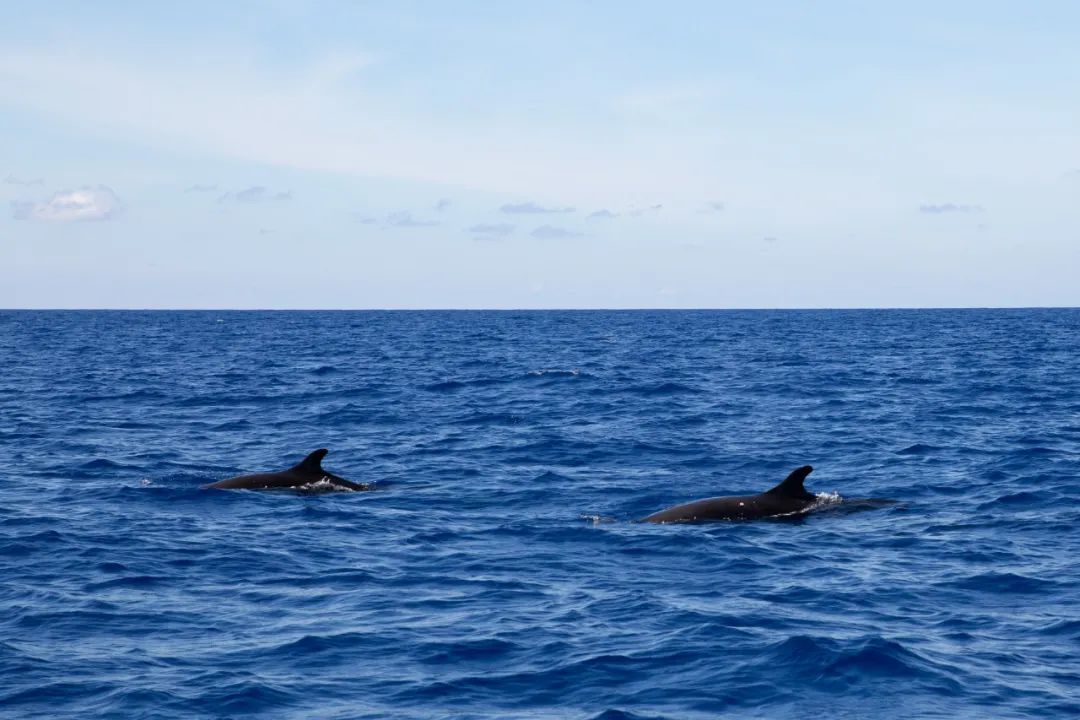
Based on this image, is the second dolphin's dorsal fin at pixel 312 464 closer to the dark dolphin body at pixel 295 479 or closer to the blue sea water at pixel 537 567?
the dark dolphin body at pixel 295 479

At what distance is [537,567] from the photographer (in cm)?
1712

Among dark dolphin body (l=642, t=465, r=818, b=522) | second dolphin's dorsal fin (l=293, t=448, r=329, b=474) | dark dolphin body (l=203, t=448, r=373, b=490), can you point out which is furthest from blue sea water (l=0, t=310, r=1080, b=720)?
second dolphin's dorsal fin (l=293, t=448, r=329, b=474)

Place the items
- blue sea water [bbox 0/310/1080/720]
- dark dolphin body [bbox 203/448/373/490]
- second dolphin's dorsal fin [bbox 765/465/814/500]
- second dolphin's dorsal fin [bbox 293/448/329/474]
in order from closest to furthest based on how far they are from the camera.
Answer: blue sea water [bbox 0/310/1080/720] < second dolphin's dorsal fin [bbox 765/465/814/500] < dark dolphin body [bbox 203/448/373/490] < second dolphin's dorsal fin [bbox 293/448/329/474]

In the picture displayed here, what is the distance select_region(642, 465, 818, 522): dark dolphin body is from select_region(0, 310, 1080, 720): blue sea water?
49 centimetres

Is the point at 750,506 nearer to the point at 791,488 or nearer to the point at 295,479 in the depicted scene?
the point at 791,488

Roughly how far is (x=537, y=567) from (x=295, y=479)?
8047 mm

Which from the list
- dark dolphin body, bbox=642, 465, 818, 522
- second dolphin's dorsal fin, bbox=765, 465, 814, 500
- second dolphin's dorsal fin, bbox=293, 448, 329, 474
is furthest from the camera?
second dolphin's dorsal fin, bbox=293, 448, 329, 474

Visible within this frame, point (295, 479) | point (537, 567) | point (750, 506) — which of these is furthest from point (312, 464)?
point (750, 506)

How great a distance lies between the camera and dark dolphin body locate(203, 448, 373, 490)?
23516mm

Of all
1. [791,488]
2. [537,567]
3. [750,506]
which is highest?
[791,488]

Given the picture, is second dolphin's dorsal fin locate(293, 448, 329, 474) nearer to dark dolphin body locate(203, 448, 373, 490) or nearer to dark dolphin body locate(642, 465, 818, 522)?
dark dolphin body locate(203, 448, 373, 490)

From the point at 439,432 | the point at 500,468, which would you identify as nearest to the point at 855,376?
the point at 439,432

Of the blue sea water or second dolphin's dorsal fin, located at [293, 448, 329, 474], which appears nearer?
the blue sea water

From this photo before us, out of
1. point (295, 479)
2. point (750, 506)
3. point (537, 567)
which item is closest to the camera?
point (537, 567)
